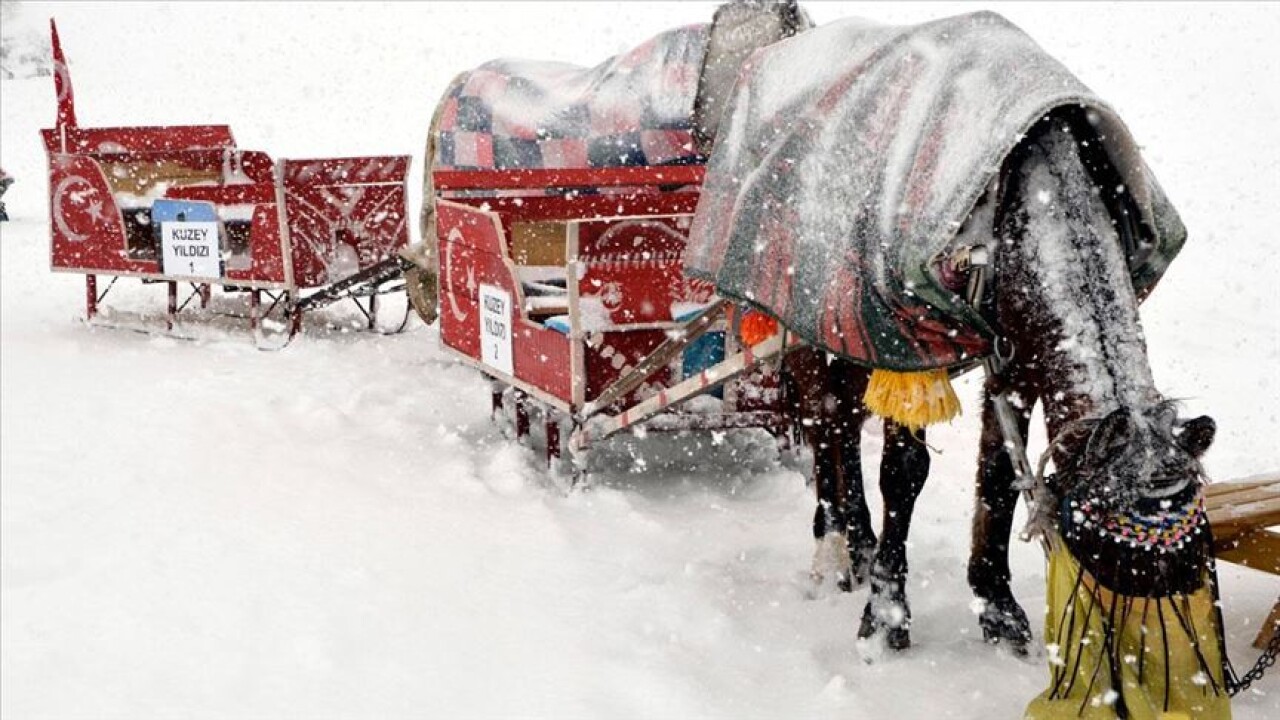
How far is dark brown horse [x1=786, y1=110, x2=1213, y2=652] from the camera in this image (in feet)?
7.91

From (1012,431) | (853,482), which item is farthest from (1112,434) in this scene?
(853,482)

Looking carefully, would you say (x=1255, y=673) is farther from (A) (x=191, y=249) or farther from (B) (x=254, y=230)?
(A) (x=191, y=249)

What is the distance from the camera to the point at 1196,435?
2395mm

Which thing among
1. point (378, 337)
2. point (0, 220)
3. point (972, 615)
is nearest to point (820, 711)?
point (972, 615)

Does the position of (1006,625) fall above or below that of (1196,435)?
below

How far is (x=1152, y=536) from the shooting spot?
2.39m

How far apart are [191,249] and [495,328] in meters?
4.00

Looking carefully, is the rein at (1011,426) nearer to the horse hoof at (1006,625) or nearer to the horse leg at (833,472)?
the horse hoof at (1006,625)

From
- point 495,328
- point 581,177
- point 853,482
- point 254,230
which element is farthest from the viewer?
point 254,230

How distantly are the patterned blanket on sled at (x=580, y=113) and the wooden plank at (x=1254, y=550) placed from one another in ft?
13.7

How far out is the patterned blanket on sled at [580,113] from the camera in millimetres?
7020

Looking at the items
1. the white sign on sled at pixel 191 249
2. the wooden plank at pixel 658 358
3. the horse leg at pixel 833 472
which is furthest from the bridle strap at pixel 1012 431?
the white sign on sled at pixel 191 249

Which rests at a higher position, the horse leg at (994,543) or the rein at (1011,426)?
the rein at (1011,426)

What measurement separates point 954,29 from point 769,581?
2203 mm
